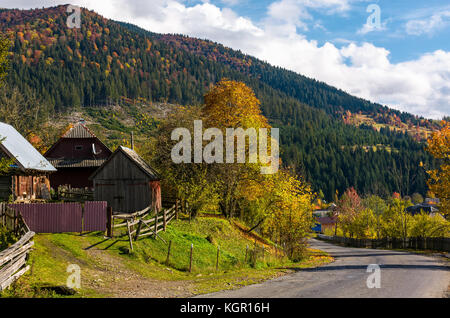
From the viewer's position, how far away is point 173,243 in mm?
28391

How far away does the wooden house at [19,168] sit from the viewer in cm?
3234

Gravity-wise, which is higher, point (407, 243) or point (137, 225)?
point (137, 225)

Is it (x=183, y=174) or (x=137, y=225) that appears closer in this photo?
(x=137, y=225)

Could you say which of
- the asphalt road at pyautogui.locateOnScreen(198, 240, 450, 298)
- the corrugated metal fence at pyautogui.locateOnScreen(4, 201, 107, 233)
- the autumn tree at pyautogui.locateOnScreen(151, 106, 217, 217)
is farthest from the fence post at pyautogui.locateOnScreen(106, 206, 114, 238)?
the autumn tree at pyautogui.locateOnScreen(151, 106, 217, 217)

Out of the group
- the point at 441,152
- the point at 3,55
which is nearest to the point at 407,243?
the point at 441,152

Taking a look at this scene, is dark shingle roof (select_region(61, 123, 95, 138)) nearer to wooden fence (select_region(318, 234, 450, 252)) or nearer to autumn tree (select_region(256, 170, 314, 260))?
autumn tree (select_region(256, 170, 314, 260))

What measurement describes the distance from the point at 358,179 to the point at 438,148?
16954 centimetres

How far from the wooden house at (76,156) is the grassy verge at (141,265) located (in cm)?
2441

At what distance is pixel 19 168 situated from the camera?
32500 millimetres

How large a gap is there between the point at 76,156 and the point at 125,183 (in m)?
20.5

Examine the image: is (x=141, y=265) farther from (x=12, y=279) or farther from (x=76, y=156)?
(x=76, y=156)

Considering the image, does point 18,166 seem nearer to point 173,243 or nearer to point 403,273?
point 173,243

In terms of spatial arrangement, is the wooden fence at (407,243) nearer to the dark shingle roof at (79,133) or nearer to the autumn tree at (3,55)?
the dark shingle roof at (79,133)
